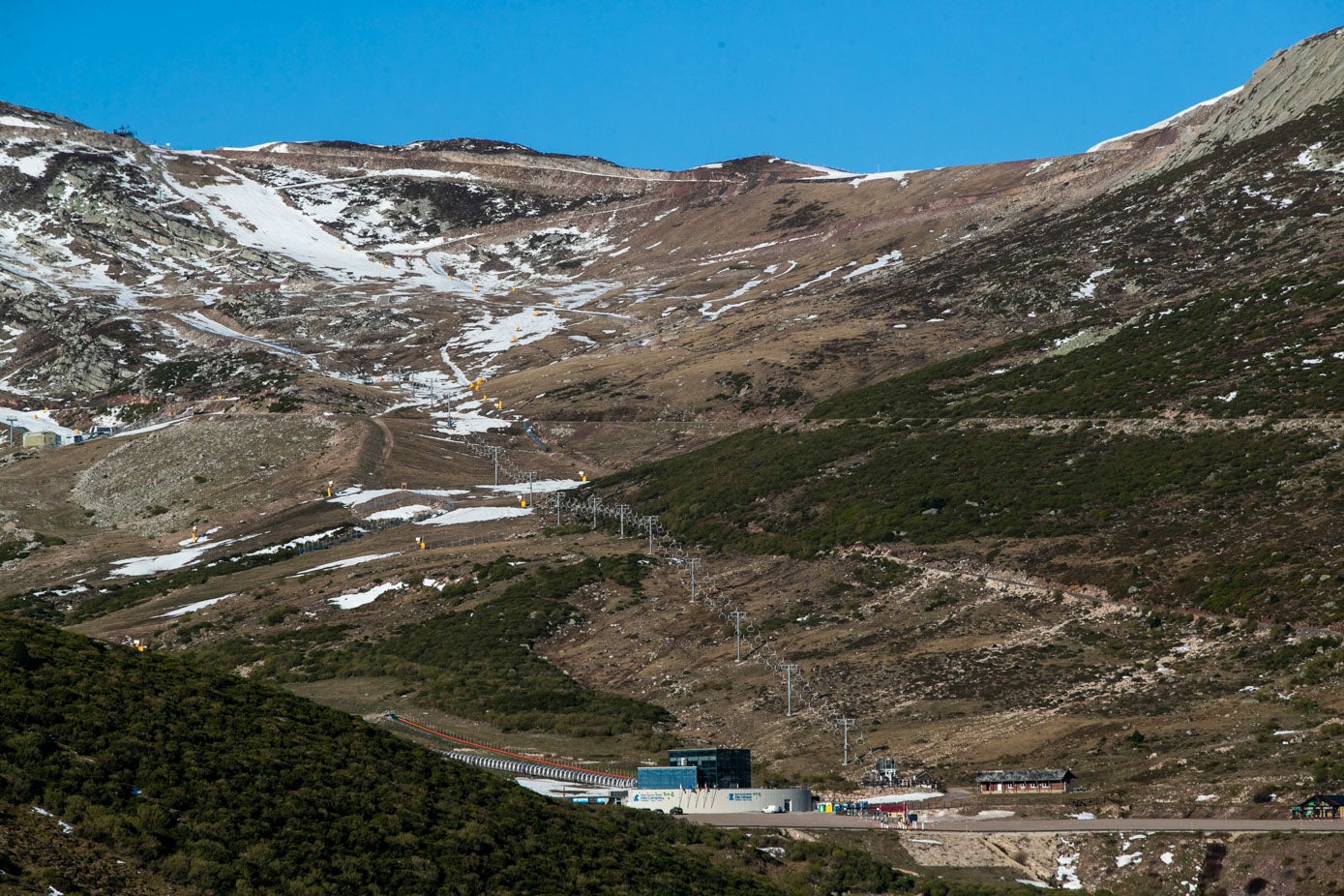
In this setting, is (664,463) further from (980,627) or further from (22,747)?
(22,747)

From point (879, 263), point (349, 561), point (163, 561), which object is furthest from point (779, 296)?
point (163, 561)

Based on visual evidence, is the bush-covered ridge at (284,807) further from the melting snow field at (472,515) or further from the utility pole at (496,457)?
the utility pole at (496,457)

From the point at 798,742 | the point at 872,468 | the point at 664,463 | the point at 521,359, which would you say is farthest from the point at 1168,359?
the point at 521,359

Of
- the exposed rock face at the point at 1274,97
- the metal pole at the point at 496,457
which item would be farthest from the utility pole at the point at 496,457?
the exposed rock face at the point at 1274,97

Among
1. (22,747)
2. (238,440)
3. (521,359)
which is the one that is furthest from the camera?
(521,359)

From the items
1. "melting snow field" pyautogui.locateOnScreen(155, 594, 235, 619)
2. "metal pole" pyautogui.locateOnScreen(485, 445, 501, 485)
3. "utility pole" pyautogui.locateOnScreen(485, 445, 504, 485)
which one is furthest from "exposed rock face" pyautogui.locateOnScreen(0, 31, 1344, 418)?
"melting snow field" pyautogui.locateOnScreen(155, 594, 235, 619)

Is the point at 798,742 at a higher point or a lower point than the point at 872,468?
lower

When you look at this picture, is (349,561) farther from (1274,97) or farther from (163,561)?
(1274,97)
